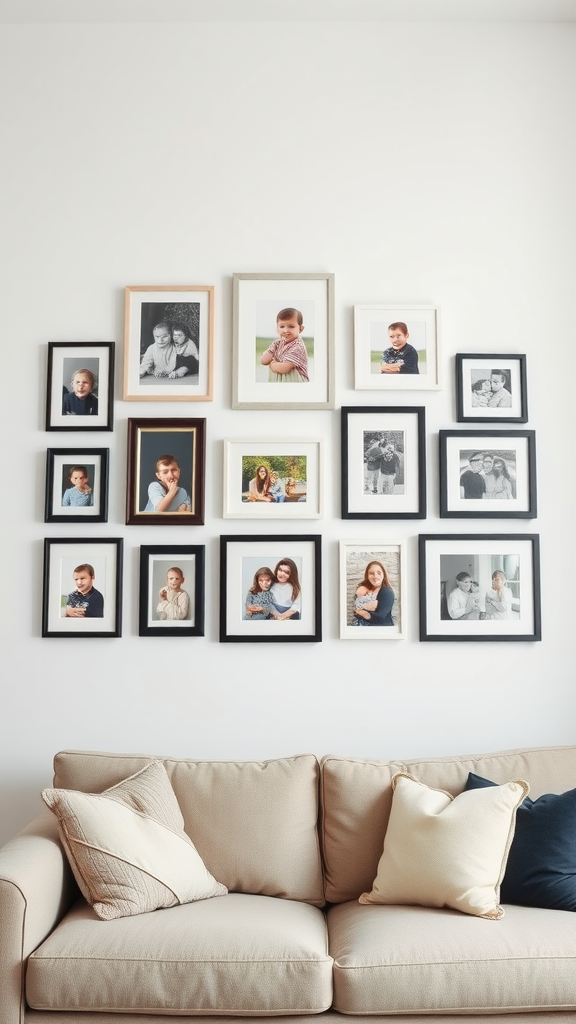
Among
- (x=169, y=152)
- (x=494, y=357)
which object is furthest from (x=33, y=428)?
(x=494, y=357)

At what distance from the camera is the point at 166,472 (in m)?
2.81

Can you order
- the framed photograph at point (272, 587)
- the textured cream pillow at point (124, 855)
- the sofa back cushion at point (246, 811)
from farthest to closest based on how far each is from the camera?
the framed photograph at point (272, 587) < the sofa back cushion at point (246, 811) < the textured cream pillow at point (124, 855)

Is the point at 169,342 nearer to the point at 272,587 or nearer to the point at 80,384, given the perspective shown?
the point at 80,384

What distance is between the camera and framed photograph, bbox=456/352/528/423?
111 inches

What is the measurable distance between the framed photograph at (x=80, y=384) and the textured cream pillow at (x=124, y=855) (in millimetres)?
1235

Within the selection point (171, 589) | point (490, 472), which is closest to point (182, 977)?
point (171, 589)

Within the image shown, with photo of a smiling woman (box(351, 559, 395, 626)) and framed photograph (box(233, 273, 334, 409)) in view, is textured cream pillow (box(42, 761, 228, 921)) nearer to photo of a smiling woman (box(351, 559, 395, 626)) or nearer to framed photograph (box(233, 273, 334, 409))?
photo of a smiling woman (box(351, 559, 395, 626))

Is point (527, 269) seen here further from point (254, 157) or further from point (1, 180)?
point (1, 180)

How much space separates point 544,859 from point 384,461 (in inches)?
50.7

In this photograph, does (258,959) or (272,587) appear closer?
(258,959)

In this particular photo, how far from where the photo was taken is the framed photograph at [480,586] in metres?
2.77

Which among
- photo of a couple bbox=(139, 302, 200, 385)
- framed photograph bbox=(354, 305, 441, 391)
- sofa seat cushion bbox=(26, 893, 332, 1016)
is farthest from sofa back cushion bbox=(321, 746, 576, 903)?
photo of a couple bbox=(139, 302, 200, 385)

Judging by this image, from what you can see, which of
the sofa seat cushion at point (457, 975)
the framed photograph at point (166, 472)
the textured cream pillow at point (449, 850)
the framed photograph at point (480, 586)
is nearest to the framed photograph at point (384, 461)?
the framed photograph at point (480, 586)

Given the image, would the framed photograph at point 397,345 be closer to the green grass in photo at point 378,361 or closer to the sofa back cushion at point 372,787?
the green grass in photo at point 378,361
